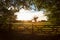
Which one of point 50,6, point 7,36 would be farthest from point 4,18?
point 50,6

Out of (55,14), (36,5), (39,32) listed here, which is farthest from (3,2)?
(55,14)

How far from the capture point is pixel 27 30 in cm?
1769

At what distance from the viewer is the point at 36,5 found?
1948 cm

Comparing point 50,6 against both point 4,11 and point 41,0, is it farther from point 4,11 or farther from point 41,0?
point 4,11

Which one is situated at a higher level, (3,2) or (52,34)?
(3,2)

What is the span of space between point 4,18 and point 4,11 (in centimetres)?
→ 90

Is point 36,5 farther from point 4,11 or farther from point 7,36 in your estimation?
point 7,36

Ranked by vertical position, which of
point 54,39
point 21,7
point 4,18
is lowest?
point 54,39

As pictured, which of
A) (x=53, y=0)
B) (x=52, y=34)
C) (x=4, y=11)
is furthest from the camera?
(x=4, y=11)

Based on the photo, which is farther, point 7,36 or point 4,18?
point 4,18

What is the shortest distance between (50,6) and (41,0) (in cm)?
134

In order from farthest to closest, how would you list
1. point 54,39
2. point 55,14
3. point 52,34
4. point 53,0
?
point 55,14 → point 53,0 → point 52,34 → point 54,39

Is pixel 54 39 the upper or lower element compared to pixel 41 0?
lower

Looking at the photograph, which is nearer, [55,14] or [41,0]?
[41,0]
